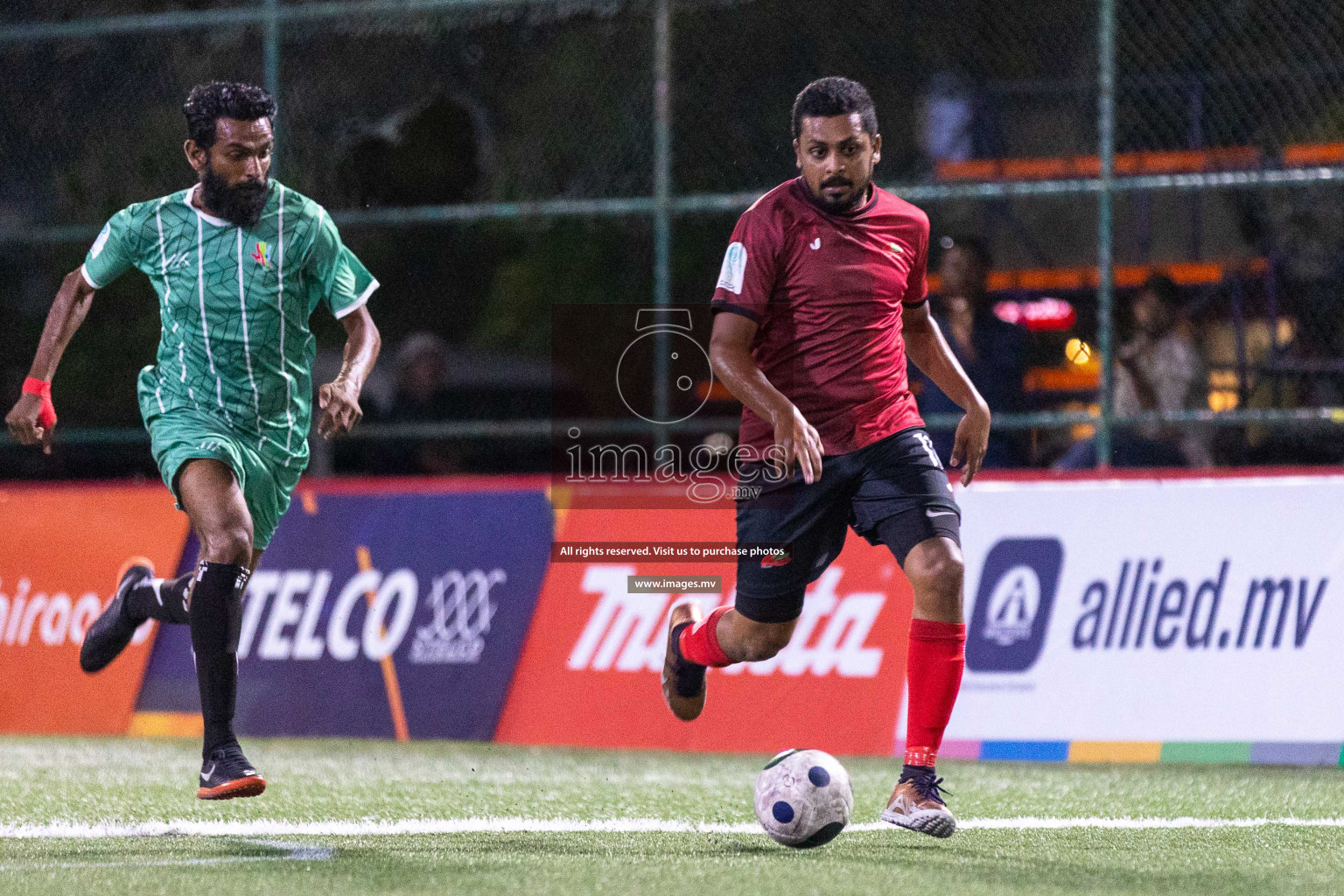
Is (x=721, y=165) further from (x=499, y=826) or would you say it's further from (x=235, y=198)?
(x=499, y=826)

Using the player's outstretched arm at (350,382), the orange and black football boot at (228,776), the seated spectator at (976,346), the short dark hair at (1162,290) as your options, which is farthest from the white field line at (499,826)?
the short dark hair at (1162,290)

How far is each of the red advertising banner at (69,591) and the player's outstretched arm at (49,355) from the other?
2946mm

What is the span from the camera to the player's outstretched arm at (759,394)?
5.30 m

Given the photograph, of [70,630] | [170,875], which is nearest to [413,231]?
[70,630]

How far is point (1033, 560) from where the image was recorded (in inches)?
314

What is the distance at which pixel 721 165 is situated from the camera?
1168cm

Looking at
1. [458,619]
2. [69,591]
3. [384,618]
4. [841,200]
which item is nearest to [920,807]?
[841,200]

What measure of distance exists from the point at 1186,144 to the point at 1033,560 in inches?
133

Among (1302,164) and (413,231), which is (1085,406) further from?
(413,231)

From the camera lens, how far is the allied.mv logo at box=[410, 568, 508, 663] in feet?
28.3

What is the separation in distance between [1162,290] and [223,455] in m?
5.74

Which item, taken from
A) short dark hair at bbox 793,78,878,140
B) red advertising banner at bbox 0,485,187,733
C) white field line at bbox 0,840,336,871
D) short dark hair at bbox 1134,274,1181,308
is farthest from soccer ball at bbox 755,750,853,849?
short dark hair at bbox 1134,274,1181,308

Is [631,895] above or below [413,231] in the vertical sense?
below

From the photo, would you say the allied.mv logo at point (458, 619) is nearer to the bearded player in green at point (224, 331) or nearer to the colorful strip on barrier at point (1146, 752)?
the colorful strip on barrier at point (1146, 752)
